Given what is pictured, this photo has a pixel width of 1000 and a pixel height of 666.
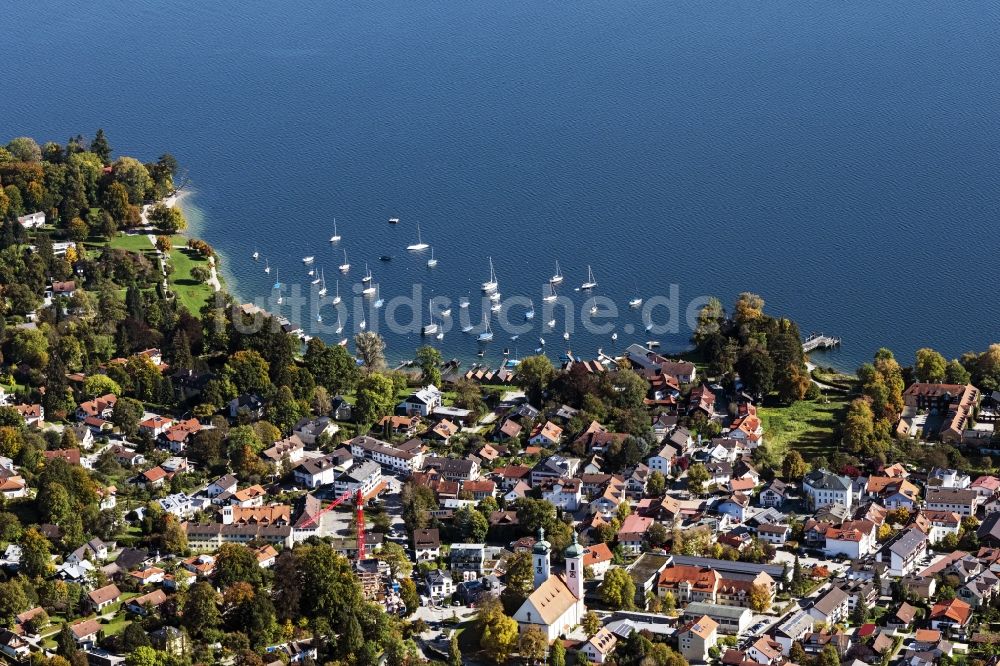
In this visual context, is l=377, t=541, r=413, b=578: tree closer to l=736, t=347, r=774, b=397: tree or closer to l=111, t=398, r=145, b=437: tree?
l=111, t=398, r=145, b=437: tree

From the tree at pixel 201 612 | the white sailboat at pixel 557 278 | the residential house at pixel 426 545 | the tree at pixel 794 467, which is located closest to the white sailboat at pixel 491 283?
the white sailboat at pixel 557 278

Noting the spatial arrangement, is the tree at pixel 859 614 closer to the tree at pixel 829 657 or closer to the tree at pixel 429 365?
the tree at pixel 829 657

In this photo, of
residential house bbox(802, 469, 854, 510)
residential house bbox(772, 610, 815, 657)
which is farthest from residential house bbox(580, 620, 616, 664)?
residential house bbox(802, 469, 854, 510)

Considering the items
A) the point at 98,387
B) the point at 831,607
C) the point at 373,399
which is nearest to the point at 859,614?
the point at 831,607

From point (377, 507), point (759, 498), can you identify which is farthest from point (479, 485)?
point (759, 498)

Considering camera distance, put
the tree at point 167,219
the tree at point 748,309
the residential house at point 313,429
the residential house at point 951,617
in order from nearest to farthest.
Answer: the residential house at point 951,617 → the residential house at point 313,429 → the tree at point 748,309 → the tree at point 167,219

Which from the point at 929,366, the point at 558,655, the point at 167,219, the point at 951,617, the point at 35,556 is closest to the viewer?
the point at 558,655

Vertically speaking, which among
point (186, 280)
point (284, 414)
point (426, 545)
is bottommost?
point (426, 545)

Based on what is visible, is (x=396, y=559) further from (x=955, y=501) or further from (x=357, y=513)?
(x=955, y=501)
